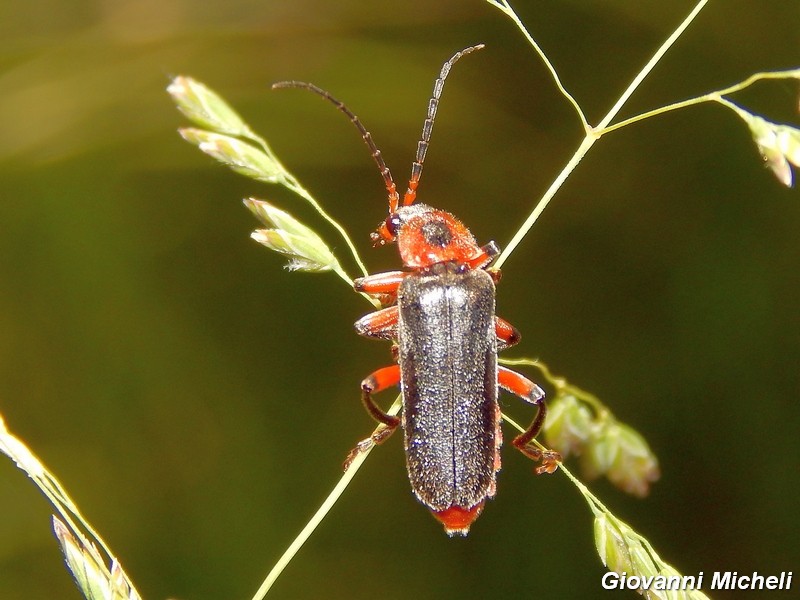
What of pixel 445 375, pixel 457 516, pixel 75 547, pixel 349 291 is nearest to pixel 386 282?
pixel 445 375

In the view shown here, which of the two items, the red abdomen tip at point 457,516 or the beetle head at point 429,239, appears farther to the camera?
the beetle head at point 429,239

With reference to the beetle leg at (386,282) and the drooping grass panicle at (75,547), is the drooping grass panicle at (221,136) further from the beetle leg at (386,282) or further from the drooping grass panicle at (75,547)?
the drooping grass panicle at (75,547)

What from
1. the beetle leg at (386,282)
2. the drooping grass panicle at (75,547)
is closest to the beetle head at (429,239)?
the beetle leg at (386,282)

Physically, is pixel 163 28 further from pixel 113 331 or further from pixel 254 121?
pixel 113 331

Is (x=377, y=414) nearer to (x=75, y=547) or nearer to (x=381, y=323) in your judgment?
(x=381, y=323)

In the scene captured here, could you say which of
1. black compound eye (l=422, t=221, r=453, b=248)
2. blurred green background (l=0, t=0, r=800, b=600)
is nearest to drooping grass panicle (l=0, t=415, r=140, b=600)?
black compound eye (l=422, t=221, r=453, b=248)
